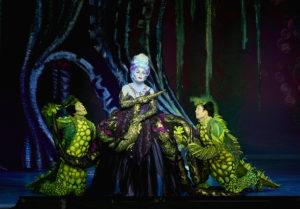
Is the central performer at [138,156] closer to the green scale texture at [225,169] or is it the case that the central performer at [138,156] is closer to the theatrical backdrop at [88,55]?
the green scale texture at [225,169]

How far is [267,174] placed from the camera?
16.7 feet

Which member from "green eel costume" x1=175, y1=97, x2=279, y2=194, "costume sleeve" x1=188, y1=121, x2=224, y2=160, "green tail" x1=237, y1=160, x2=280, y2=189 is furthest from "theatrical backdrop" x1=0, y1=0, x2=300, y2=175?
"costume sleeve" x1=188, y1=121, x2=224, y2=160

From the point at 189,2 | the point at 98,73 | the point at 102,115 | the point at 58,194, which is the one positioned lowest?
the point at 58,194

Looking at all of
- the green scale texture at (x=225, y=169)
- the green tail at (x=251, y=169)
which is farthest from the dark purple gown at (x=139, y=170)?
the green tail at (x=251, y=169)

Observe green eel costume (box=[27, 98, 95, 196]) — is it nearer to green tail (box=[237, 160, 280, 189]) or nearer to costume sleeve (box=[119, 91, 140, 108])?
costume sleeve (box=[119, 91, 140, 108])

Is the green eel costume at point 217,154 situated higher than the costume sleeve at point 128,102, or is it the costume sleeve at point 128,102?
the costume sleeve at point 128,102

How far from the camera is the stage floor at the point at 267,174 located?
3408 mm

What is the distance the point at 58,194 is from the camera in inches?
125

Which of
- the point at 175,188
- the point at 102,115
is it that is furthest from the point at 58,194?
the point at 102,115

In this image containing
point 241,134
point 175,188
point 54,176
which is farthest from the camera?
point 241,134

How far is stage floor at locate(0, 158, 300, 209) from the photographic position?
134 inches

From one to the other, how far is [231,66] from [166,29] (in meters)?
1.22

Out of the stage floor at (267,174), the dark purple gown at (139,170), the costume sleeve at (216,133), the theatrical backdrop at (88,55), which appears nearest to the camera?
the dark purple gown at (139,170)

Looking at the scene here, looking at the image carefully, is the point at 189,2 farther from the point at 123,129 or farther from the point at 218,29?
the point at 123,129
